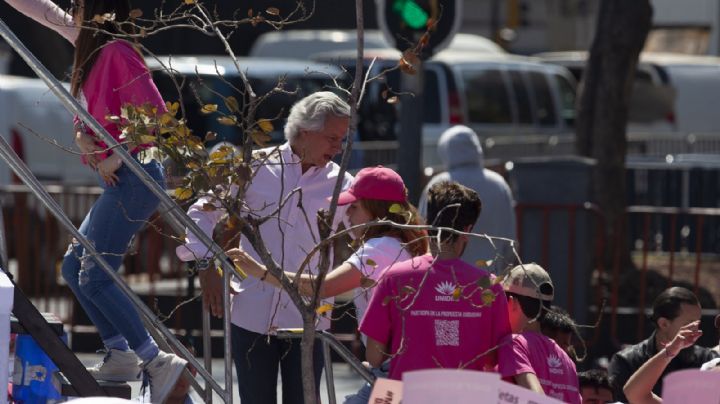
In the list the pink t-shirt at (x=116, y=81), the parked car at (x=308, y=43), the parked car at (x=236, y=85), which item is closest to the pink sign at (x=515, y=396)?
the pink t-shirt at (x=116, y=81)

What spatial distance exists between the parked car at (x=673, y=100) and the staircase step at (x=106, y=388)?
754 inches

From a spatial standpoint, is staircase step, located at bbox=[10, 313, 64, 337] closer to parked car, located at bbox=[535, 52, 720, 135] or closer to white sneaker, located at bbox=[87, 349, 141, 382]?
white sneaker, located at bbox=[87, 349, 141, 382]

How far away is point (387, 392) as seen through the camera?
4.14 m

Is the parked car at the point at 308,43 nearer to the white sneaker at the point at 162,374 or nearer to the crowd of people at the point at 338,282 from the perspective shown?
the crowd of people at the point at 338,282

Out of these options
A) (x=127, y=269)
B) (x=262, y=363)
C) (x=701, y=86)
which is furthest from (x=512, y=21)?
(x=262, y=363)

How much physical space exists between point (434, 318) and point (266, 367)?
4.01ft

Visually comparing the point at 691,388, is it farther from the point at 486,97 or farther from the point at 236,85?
the point at 486,97

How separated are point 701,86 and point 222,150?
68.5 ft

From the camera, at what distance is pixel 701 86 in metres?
24.7

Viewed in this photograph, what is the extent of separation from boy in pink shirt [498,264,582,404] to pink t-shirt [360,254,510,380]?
0.35 ft

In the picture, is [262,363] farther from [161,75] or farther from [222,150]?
[161,75]

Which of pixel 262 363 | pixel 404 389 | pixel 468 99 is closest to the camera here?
pixel 404 389

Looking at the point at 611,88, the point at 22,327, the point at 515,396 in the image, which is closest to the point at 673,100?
the point at 611,88

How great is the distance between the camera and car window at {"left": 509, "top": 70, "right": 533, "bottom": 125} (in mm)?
21156
